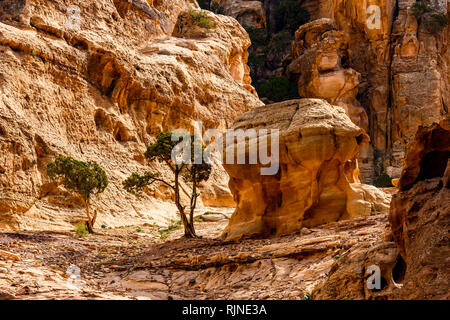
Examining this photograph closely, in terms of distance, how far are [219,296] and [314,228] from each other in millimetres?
5533

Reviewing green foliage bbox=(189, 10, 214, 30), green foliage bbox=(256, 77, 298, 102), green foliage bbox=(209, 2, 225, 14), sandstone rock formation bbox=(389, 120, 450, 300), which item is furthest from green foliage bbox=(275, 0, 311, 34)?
sandstone rock formation bbox=(389, 120, 450, 300)

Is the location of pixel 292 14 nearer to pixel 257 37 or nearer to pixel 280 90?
pixel 257 37

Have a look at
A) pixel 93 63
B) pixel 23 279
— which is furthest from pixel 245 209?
pixel 93 63

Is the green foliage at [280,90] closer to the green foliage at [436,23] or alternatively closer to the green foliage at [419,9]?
the green foliage at [419,9]

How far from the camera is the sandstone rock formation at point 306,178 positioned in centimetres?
1481

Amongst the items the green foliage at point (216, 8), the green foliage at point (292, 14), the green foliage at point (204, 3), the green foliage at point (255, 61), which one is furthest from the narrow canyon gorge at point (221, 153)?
the green foliage at point (204, 3)

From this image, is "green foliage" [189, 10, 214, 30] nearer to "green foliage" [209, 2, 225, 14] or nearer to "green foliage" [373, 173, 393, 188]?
"green foliage" [373, 173, 393, 188]

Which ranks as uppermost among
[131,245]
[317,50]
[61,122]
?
[317,50]

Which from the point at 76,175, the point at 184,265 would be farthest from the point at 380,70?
the point at 184,265

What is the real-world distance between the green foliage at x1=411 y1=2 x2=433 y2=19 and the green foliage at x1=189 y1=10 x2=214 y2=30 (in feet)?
68.8

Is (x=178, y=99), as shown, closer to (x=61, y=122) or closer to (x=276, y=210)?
(x=61, y=122)

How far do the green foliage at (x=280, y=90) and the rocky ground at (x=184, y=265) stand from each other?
31225 millimetres

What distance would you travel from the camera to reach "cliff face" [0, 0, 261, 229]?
20500mm

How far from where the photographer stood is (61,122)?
23.2m
